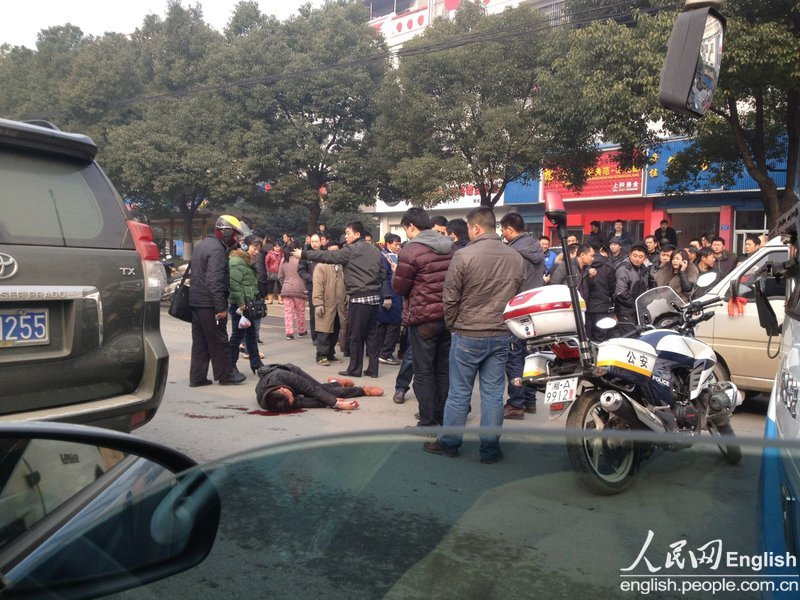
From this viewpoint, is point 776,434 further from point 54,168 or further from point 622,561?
point 54,168

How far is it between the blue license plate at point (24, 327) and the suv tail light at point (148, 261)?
21.7 inches

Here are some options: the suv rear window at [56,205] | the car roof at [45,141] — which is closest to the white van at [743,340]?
the suv rear window at [56,205]

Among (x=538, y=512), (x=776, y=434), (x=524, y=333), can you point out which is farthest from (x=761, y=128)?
(x=538, y=512)

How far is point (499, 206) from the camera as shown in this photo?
3225cm

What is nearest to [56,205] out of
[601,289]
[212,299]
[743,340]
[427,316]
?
[427,316]

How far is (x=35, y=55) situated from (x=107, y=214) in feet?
116

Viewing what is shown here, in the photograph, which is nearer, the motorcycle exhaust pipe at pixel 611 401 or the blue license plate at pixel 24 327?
the blue license plate at pixel 24 327

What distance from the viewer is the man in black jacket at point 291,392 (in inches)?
257

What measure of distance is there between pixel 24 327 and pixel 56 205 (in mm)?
616

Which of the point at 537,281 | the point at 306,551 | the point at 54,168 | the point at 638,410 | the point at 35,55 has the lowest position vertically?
the point at 638,410

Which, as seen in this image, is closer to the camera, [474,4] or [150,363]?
[150,363]

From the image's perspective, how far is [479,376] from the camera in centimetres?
498

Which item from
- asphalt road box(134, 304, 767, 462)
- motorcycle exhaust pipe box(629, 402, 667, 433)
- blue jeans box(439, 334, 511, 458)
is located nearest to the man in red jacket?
asphalt road box(134, 304, 767, 462)

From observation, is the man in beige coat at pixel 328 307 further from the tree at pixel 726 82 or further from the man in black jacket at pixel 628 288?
the tree at pixel 726 82
